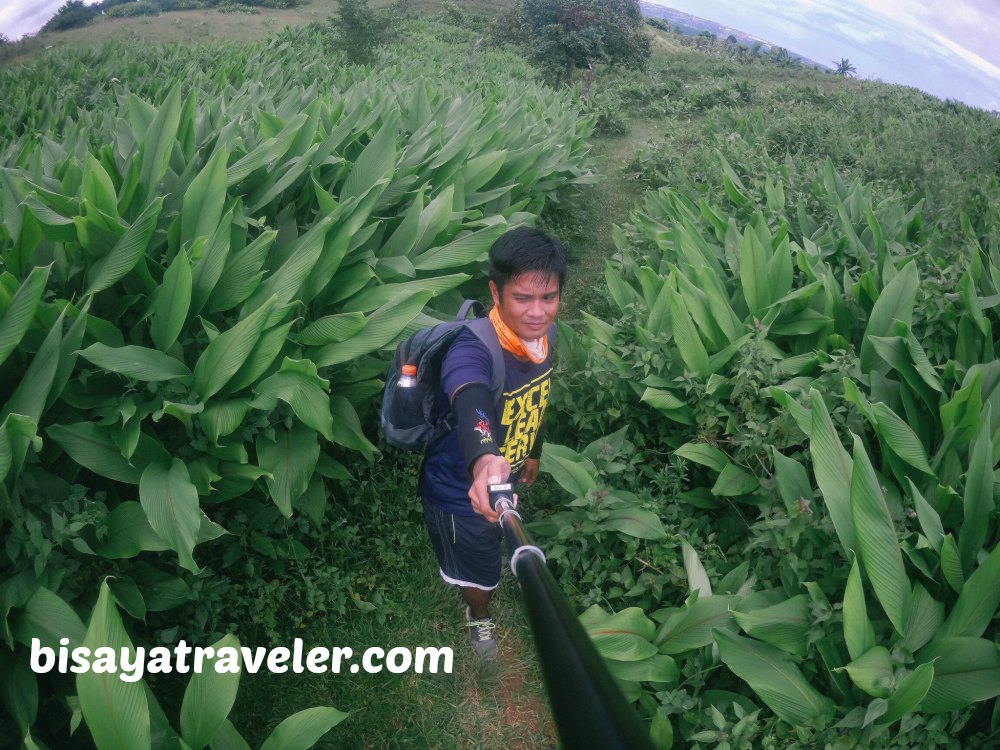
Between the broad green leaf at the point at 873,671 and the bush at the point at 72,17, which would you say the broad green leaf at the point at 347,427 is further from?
the bush at the point at 72,17

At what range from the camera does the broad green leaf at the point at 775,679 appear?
1838 mm

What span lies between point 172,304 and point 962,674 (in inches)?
97.9

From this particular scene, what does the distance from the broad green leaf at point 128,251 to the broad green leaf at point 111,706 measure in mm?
1178

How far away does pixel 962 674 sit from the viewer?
70.1 inches

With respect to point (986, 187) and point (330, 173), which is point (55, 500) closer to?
point (330, 173)

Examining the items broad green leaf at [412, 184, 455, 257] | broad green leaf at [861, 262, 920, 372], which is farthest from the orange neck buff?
broad green leaf at [861, 262, 920, 372]

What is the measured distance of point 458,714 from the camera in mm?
2217

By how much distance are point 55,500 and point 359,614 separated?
105 centimetres

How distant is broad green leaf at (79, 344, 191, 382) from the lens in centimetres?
202

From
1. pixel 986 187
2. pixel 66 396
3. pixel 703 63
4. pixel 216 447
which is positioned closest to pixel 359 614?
pixel 216 447

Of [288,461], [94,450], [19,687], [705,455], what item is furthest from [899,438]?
[19,687]

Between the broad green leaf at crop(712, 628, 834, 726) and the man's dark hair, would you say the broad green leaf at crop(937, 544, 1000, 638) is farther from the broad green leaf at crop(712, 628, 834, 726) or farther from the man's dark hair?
the man's dark hair

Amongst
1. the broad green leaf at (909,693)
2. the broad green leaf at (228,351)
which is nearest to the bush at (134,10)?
the broad green leaf at (228,351)

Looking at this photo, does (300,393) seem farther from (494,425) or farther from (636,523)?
(636,523)
